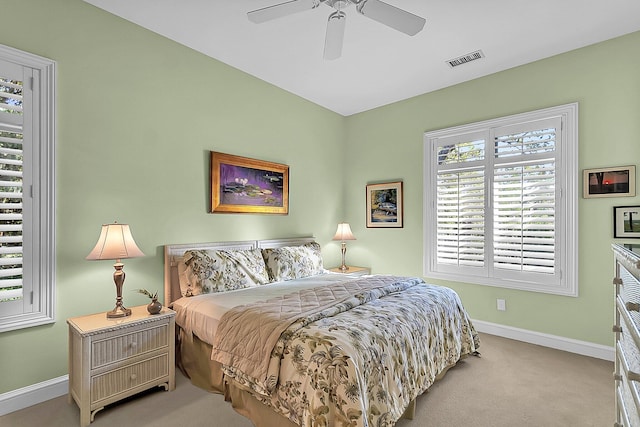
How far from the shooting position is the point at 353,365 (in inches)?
64.0

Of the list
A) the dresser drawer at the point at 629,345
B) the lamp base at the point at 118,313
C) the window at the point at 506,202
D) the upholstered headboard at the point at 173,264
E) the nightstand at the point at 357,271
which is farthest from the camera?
the nightstand at the point at 357,271

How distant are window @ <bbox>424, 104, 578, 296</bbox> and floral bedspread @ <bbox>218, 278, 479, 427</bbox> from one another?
5.58 ft

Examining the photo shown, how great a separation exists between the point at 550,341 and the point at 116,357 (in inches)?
157

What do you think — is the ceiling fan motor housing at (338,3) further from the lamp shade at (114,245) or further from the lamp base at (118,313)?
the lamp base at (118,313)

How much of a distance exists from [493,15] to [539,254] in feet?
7.78

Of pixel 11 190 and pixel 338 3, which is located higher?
pixel 338 3

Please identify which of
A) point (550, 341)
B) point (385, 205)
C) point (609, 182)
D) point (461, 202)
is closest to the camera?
point (609, 182)

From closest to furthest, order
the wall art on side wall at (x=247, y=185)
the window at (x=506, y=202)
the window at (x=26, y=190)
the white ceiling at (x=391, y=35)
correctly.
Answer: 1. the window at (x=26, y=190)
2. the white ceiling at (x=391, y=35)
3. the window at (x=506, y=202)
4. the wall art on side wall at (x=247, y=185)

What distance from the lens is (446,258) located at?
13.4ft

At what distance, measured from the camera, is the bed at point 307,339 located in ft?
5.50

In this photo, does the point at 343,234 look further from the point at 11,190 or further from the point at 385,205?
the point at 11,190

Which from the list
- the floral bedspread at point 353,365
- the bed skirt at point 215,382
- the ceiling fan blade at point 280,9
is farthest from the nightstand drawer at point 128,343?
the ceiling fan blade at point 280,9

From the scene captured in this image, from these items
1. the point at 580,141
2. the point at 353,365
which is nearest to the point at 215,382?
the point at 353,365

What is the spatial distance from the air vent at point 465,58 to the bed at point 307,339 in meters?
2.38
